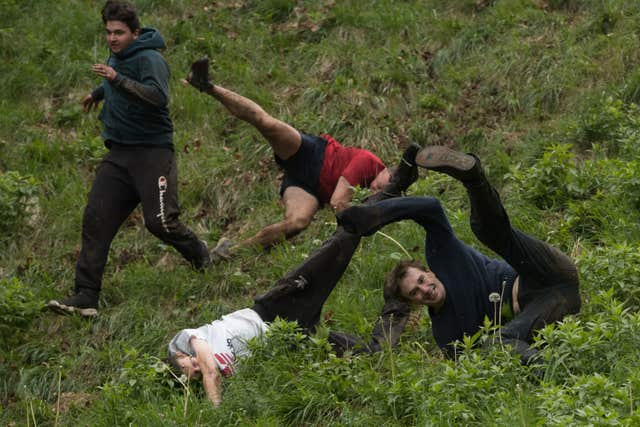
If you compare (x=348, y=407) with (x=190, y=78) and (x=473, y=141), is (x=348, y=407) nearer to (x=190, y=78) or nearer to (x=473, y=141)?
(x=190, y=78)

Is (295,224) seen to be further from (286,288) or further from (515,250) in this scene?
(515,250)

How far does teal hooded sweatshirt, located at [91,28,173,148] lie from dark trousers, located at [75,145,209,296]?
0.09m

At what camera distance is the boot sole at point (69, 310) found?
7.89 meters

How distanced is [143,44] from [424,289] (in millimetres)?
2925

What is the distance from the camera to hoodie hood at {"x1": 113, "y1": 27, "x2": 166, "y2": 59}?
7879mm

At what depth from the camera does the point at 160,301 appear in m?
A: 8.60

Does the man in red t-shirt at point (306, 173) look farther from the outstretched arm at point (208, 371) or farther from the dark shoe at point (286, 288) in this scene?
the outstretched arm at point (208, 371)

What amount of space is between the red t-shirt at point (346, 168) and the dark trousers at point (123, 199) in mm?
1412

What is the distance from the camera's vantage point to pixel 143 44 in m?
7.91

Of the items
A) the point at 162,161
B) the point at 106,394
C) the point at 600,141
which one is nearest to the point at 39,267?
the point at 162,161

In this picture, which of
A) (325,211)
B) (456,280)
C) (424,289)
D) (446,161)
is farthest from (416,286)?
(325,211)

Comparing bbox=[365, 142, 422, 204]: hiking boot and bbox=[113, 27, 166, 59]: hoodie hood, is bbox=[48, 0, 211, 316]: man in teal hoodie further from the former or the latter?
bbox=[365, 142, 422, 204]: hiking boot

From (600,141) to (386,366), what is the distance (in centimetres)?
403

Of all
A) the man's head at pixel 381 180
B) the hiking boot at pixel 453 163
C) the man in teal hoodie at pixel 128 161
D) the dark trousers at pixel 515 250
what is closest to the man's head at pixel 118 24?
the man in teal hoodie at pixel 128 161
